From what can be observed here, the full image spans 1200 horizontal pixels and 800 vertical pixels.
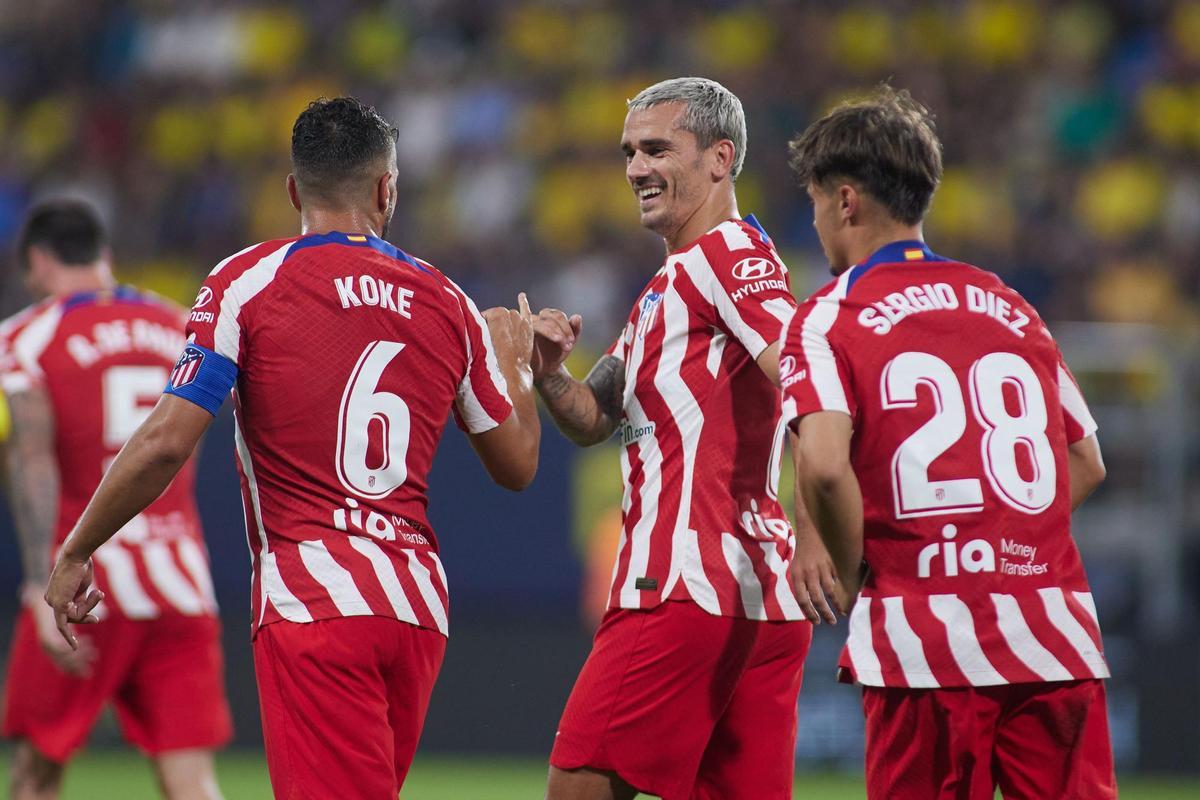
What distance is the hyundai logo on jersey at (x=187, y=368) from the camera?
4055 millimetres

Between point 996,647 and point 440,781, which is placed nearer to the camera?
point 996,647

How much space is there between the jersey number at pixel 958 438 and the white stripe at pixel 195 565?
345 cm

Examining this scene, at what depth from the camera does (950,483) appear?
3.83 metres

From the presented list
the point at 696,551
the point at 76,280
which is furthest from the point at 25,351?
the point at 696,551

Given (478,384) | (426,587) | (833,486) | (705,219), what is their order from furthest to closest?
(705,219) < (478,384) < (426,587) < (833,486)

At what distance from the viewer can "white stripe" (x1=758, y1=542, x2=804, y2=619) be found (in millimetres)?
4602

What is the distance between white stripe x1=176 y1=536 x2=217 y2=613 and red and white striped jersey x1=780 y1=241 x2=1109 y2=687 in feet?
10.8

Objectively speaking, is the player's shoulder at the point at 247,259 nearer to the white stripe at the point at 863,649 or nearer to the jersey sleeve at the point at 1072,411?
the white stripe at the point at 863,649

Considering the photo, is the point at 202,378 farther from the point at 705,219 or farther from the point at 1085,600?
the point at 1085,600

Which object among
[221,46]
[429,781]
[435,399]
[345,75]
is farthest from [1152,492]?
[221,46]

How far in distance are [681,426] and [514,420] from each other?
47 cm

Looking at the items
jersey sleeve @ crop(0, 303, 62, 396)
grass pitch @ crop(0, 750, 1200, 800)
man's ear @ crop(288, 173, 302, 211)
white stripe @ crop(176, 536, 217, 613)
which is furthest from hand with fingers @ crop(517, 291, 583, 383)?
grass pitch @ crop(0, 750, 1200, 800)

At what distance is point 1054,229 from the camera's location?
1226 cm

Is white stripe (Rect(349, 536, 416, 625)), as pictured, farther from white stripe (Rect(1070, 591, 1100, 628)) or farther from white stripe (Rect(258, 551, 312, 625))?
white stripe (Rect(1070, 591, 1100, 628))
